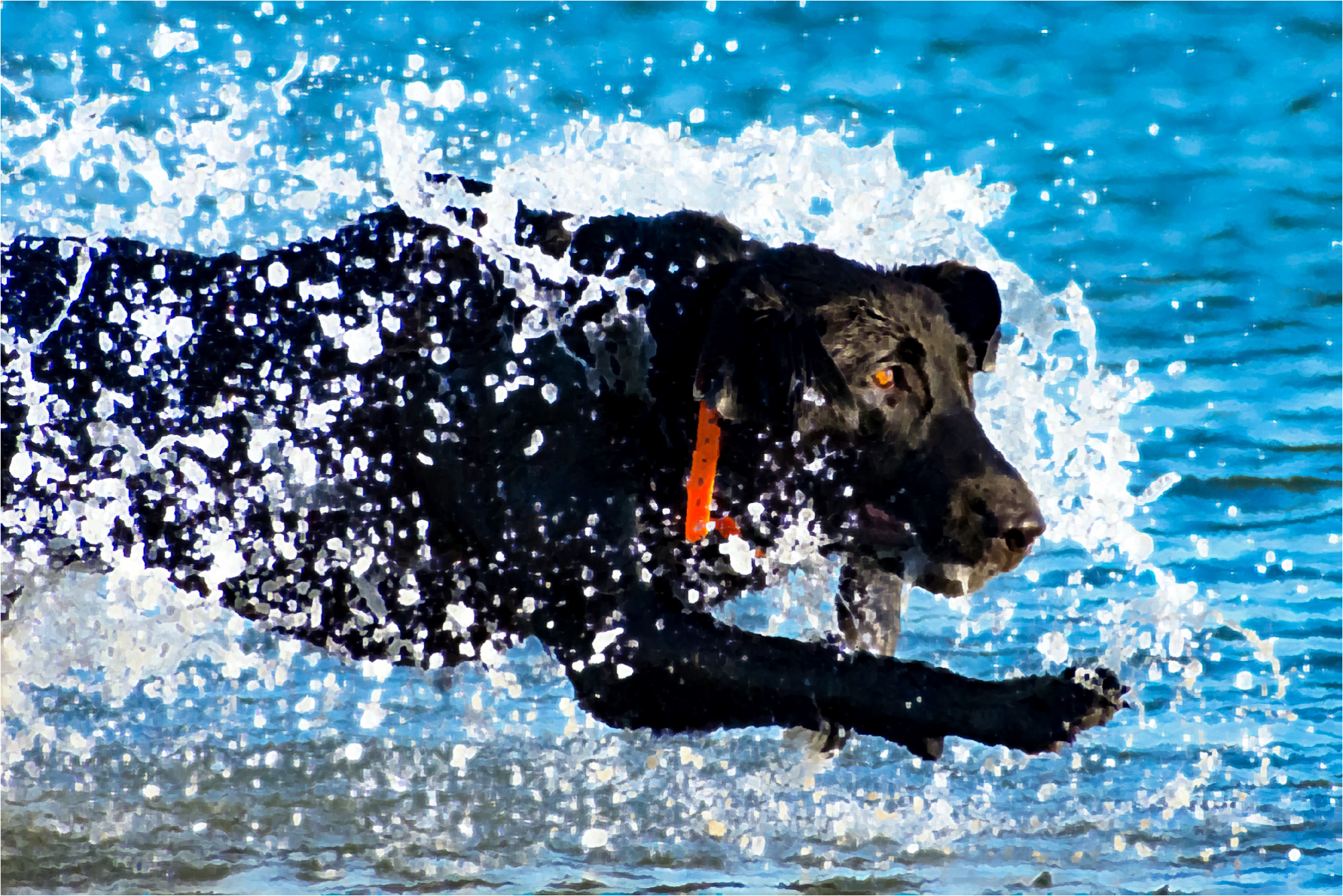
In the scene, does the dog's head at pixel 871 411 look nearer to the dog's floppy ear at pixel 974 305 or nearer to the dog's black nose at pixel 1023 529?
the dog's black nose at pixel 1023 529

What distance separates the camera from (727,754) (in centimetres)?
397

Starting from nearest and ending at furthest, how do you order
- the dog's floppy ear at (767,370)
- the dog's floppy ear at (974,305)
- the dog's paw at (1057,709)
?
the dog's paw at (1057,709) < the dog's floppy ear at (767,370) < the dog's floppy ear at (974,305)

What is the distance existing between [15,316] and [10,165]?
72 cm

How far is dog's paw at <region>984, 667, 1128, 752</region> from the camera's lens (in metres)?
2.79

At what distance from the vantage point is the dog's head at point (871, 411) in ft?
9.73

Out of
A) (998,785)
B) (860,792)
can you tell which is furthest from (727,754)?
(998,785)

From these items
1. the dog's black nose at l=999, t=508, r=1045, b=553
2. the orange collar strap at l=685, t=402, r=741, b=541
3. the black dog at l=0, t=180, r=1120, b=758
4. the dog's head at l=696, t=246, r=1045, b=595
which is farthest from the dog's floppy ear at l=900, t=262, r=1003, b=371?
the orange collar strap at l=685, t=402, r=741, b=541

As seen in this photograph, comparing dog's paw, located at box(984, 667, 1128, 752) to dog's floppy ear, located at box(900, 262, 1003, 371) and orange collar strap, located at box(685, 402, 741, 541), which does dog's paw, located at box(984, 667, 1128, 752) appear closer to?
orange collar strap, located at box(685, 402, 741, 541)

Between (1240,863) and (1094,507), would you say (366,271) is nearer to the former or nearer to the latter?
(1094,507)

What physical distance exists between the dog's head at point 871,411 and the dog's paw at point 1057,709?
380mm

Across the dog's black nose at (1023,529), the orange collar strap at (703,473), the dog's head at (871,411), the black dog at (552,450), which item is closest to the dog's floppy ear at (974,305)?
the black dog at (552,450)

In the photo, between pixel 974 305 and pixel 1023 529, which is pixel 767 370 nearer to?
pixel 1023 529

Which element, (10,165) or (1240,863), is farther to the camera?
(10,165)

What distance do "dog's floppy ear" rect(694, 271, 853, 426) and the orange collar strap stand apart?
0.07 m
